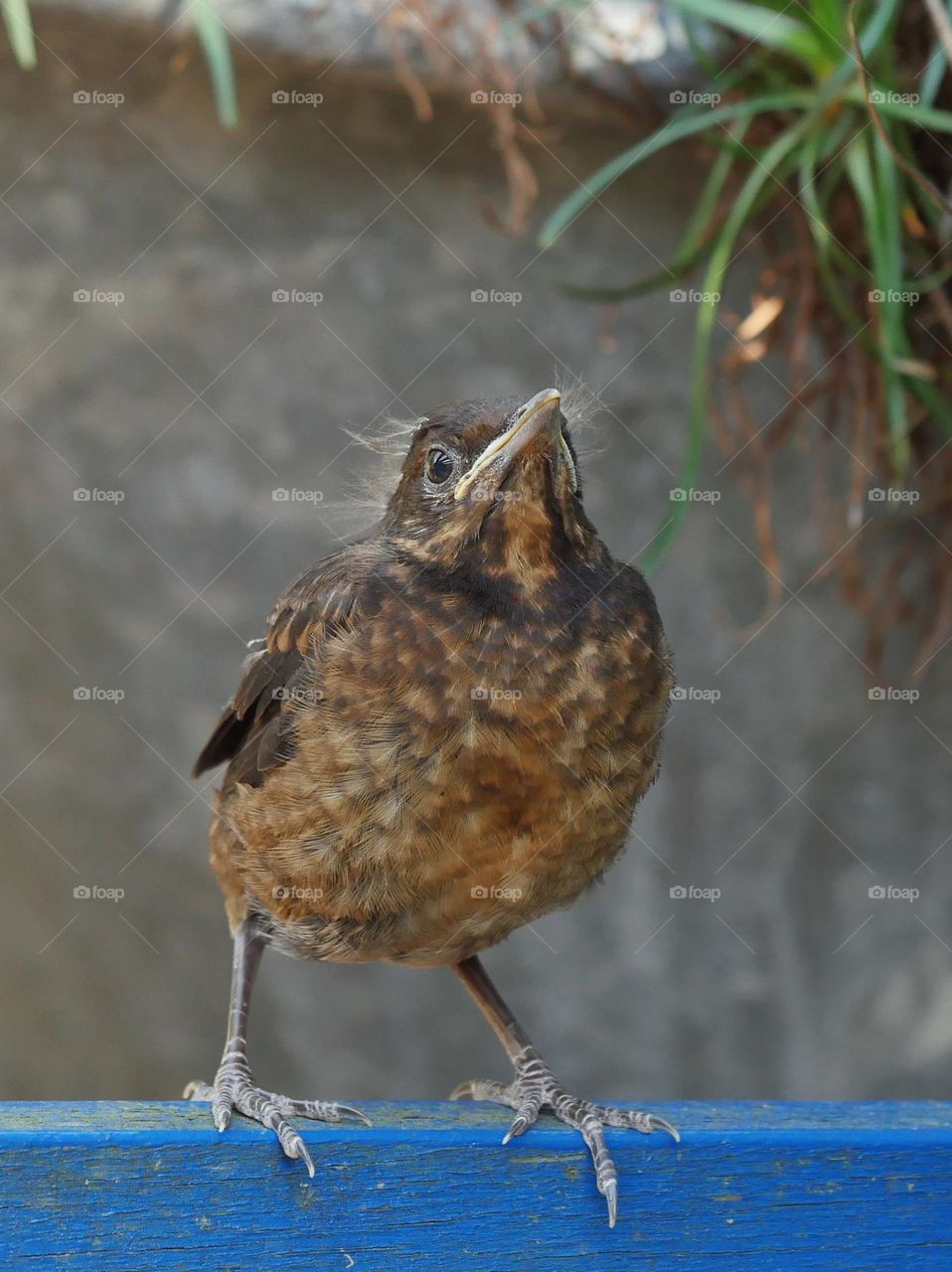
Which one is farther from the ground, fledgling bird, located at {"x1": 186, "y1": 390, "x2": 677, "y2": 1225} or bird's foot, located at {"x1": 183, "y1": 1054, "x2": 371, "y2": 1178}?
fledgling bird, located at {"x1": 186, "y1": 390, "x2": 677, "y2": 1225}

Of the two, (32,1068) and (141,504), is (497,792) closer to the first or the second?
(141,504)

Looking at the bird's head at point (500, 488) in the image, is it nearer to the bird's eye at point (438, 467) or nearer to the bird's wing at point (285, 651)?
the bird's eye at point (438, 467)

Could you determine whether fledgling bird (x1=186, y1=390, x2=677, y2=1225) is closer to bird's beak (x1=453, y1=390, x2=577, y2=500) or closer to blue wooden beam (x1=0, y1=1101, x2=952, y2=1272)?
bird's beak (x1=453, y1=390, x2=577, y2=500)

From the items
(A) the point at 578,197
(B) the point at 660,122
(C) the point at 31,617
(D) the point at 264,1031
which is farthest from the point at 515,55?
(D) the point at 264,1031

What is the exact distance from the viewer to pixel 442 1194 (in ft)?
4.75

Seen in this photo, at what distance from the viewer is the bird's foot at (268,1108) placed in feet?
4.68

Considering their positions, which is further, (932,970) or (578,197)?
(932,970)

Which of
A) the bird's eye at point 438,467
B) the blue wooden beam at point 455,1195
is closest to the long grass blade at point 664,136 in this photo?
the bird's eye at point 438,467

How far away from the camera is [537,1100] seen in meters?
1.81

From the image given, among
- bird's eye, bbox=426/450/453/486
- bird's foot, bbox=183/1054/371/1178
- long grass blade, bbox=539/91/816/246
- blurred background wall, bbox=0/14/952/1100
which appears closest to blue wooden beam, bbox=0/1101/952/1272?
bird's foot, bbox=183/1054/371/1178

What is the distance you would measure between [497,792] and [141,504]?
1864 millimetres

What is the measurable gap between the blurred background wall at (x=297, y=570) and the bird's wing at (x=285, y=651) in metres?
1.11

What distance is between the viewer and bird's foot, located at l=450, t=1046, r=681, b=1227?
1489mm

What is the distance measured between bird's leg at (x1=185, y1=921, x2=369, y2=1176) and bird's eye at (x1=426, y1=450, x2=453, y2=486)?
2.21 ft
